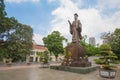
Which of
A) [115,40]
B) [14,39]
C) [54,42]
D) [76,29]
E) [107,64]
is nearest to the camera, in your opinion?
[107,64]

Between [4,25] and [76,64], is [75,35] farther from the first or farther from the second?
[4,25]

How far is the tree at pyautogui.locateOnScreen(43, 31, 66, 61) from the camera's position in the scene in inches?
1558

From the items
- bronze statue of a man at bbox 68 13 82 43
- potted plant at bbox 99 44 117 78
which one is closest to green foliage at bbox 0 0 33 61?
bronze statue of a man at bbox 68 13 82 43

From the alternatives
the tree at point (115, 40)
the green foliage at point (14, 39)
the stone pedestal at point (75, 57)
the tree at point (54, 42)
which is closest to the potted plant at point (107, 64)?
the stone pedestal at point (75, 57)

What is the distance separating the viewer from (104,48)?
30.7 feet

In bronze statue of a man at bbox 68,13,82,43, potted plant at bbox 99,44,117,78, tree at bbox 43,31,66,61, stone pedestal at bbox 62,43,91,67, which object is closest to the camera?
potted plant at bbox 99,44,117,78

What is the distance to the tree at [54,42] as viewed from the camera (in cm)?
3958

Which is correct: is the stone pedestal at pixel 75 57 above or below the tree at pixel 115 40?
below

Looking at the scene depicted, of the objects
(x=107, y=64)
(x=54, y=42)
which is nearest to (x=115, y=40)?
(x=54, y=42)

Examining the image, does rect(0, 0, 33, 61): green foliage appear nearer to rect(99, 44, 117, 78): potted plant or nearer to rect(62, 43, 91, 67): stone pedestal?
rect(62, 43, 91, 67): stone pedestal

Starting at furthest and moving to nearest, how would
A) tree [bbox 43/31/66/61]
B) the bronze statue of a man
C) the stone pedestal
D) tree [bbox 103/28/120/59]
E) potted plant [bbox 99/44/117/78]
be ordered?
1. tree [bbox 43/31/66/61]
2. tree [bbox 103/28/120/59]
3. the bronze statue of a man
4. the stone pedestal
5. potted plant [bbox 99/44/117/78]

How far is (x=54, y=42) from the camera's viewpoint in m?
39.6

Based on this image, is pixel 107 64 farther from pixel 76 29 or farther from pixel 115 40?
pixel 115 40

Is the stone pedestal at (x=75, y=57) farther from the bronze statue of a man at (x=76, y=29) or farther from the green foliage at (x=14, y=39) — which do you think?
the green foliage at (x=14, y=39)
